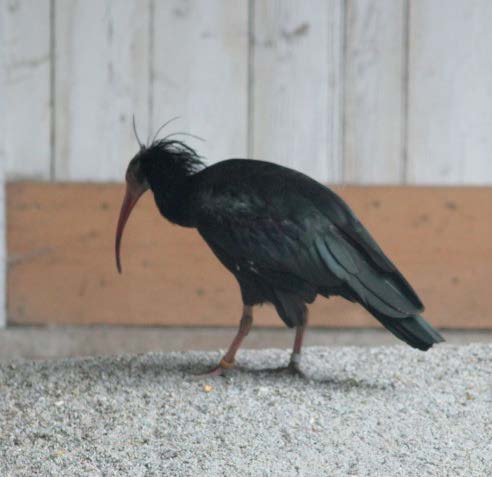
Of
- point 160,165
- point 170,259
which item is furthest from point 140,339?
point 160,165

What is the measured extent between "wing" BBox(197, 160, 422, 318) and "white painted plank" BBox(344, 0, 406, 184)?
0.89 metres

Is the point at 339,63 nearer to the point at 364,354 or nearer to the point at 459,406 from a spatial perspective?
the point at 364,354

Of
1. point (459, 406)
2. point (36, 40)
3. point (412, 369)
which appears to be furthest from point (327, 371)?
point (36, 40)

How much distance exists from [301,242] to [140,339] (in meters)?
1.19

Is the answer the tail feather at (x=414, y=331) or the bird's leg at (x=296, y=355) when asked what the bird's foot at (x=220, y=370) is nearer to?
the bird's leg at (x=296, y=355)

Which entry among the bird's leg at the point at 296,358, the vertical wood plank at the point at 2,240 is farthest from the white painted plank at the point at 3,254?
the bird's leg at the point at 296,358

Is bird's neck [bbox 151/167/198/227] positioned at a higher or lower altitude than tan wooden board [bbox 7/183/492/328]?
higher

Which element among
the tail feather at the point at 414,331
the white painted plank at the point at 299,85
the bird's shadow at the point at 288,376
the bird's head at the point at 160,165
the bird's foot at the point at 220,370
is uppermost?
the white painted plank at the point at 299,85

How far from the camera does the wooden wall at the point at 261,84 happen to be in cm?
445

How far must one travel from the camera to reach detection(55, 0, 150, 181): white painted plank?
4449 millimetres

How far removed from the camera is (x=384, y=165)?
4520mm

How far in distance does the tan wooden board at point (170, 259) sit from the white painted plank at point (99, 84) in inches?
4.2

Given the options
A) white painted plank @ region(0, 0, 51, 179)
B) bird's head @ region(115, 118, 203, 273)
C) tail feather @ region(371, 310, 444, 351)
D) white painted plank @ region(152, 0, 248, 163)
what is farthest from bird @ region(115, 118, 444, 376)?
white painted plank @ region(0, 0, 51, 179)

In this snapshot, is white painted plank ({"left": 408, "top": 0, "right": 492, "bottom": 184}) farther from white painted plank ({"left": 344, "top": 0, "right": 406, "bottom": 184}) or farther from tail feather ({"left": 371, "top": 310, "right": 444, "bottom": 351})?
tail feather ({"left": 371, "top": 310, "right": 444, "bottom": 351})
